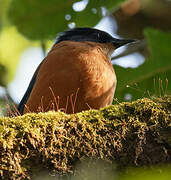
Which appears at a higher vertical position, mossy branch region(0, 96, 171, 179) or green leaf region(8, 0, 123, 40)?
green leaf region(8, 0, 123, 40)

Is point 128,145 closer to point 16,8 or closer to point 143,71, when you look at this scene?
point 143,71

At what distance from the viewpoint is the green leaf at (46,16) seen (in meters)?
6.07

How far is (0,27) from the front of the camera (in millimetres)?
7355

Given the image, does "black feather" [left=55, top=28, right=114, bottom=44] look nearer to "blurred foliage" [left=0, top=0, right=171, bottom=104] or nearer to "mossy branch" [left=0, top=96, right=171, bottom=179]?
"blurred foliage" [left=0, top=0, right=171, bottom=104]

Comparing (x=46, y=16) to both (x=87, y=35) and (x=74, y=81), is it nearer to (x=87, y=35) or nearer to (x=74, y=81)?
(x=87, y=35)

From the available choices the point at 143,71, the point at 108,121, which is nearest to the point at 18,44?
the point at 143,71

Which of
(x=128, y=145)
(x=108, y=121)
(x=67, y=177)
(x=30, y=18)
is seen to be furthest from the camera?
(x=30, y=18)

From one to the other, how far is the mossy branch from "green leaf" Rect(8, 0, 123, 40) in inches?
126

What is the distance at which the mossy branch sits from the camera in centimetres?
274

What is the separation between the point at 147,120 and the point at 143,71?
2065mm

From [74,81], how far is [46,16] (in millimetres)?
1918

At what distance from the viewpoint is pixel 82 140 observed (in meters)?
2.92

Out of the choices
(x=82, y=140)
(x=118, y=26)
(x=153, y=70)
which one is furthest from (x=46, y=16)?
(x=82, y=140)

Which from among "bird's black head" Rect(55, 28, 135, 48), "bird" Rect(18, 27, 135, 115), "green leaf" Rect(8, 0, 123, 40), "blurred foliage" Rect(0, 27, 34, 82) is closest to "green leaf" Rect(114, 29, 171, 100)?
"bird" Rect(18, 27, 135, 115)
